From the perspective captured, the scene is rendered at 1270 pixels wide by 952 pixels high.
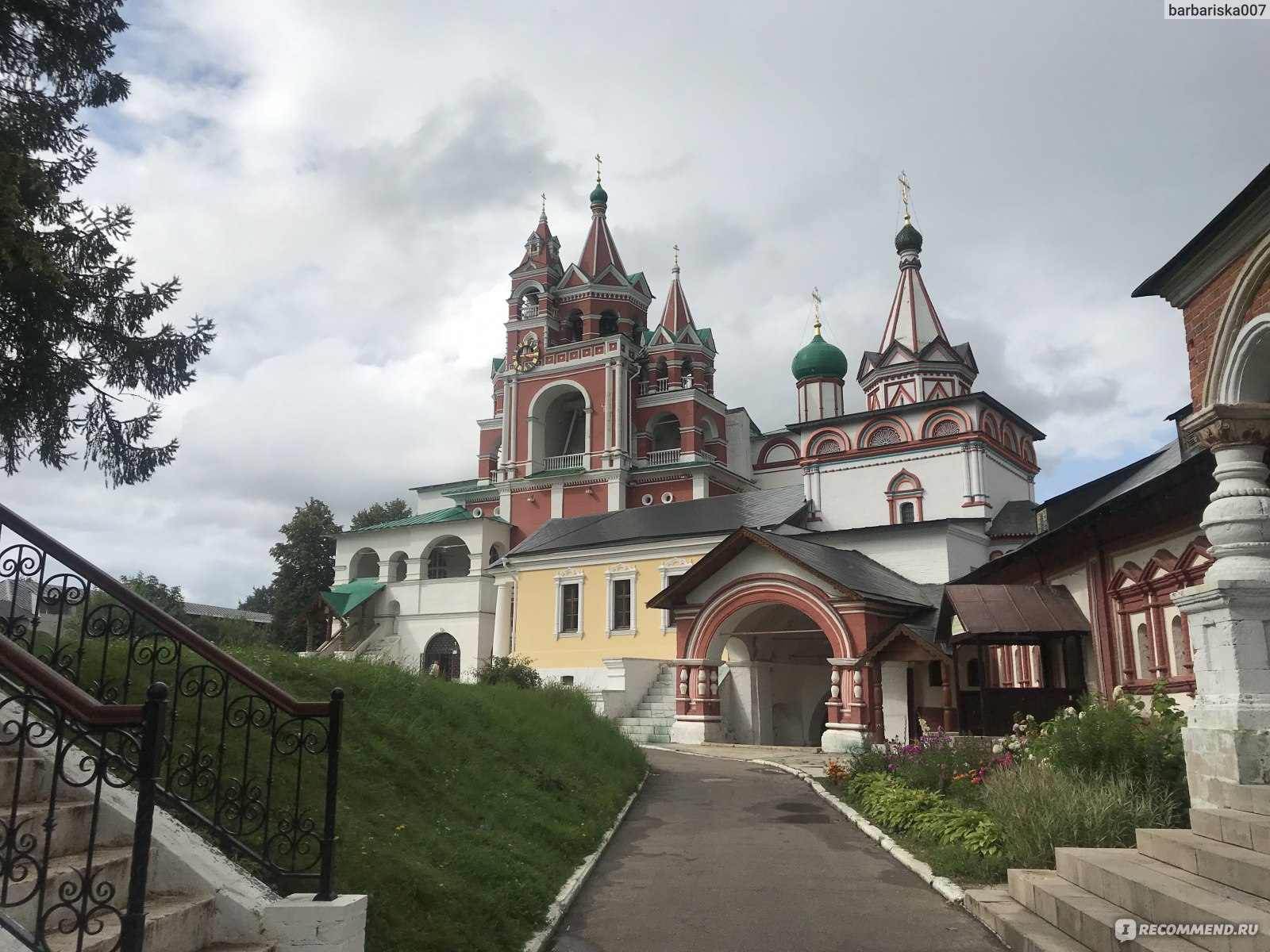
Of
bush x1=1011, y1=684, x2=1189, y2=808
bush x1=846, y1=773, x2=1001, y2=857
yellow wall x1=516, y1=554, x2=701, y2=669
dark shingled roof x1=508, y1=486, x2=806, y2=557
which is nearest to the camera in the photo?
bush x1=1011, y1=684, x2=1189, y2=808

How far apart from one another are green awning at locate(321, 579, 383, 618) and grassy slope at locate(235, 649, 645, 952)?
28.4 metres

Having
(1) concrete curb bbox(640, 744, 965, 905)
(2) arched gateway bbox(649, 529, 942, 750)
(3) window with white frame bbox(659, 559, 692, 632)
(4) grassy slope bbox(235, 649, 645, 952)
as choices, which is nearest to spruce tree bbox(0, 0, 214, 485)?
(4) grassy slope bbox(235, 649, 645, 952)

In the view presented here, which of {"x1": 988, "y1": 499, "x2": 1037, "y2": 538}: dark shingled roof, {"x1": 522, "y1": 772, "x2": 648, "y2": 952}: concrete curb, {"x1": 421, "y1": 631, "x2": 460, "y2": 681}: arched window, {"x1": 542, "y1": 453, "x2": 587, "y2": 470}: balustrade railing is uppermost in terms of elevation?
{"x1": 542, "y1": 453, "x2": 587, "y2": 470}: balustrade railing

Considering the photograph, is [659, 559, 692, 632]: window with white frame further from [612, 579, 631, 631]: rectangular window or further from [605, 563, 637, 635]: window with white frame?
[612, 579, 631, 631]: rectangular window

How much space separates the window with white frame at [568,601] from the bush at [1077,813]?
2416cm

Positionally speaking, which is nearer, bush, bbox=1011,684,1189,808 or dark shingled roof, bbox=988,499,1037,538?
bush, bbox=1011,684,1189,808

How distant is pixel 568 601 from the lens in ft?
105

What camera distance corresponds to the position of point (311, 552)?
5197 centimetres

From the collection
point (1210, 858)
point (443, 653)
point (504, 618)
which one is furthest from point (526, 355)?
point (1210, 858)

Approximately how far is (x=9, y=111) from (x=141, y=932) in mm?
10317

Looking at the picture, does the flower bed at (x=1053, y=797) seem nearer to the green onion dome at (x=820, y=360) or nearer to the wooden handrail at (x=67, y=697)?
the wooden handrail at (x=67, y=697)

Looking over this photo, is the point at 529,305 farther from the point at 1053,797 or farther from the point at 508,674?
the point at 1053,797

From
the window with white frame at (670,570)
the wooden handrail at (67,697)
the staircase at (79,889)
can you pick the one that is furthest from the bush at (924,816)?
Result: the window with white frame at (670,570)

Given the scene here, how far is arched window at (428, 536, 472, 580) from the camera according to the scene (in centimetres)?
4316
